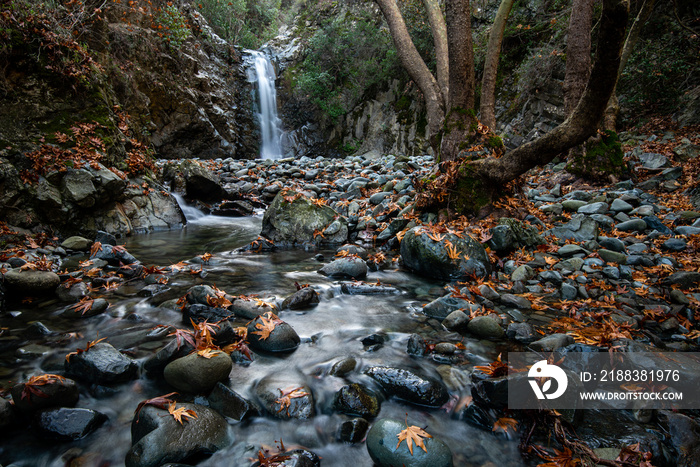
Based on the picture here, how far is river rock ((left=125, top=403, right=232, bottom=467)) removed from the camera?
1.82 metres

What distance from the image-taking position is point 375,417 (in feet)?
7.48

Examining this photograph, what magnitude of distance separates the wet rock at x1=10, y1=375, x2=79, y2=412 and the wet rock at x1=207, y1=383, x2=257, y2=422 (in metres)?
0.89

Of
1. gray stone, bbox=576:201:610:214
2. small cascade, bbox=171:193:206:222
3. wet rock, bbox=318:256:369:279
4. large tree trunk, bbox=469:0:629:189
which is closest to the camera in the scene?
large tree trunk, bbox=469:0:629:189

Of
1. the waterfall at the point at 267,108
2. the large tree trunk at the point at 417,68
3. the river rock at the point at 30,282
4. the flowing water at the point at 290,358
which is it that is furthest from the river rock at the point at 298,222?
the waterfall at the point at 267,108

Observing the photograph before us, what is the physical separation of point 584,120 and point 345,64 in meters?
16.2

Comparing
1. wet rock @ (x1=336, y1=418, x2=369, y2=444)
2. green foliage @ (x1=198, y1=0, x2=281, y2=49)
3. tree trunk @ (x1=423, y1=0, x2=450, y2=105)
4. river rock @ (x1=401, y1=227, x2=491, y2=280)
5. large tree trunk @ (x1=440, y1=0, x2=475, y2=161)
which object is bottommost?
wet rock @ (x1=336, y1=418, x2=369, y2=444)

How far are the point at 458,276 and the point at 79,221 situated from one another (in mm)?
6555

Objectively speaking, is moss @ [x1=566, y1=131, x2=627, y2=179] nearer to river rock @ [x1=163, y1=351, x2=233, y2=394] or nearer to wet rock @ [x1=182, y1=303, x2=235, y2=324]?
wet rock @ [x1=182, y1=303, x2=235, y2=324]

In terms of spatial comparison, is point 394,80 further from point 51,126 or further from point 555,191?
point 51,126

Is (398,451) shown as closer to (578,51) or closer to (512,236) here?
(512,236)

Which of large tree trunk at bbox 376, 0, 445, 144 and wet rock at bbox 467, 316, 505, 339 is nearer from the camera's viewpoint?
wet rock at bbox 467, 316, 505, 339

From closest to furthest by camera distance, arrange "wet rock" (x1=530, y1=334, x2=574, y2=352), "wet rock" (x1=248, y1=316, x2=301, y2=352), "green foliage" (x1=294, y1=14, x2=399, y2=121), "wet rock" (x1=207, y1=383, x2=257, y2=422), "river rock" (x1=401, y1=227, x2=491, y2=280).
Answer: "wet rock" (x1=207, y1=383, x2=257, y2=422) → "wet rock" (x1=530, y1=334, x2=574, y2=352) → "wet rock" (x1=248, y1=316, x2=301, y2=352) → "river rock" (x1=401, y1=227, x2=491, y2=280) → "green foliage" (x1=294, y1=14, x2=399, y2=121)

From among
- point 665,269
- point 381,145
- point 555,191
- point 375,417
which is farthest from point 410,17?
point 375,417

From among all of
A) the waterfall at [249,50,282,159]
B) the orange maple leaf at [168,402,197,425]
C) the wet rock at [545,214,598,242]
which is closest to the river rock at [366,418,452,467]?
the orange maple leaf at [168,402,197,425]
